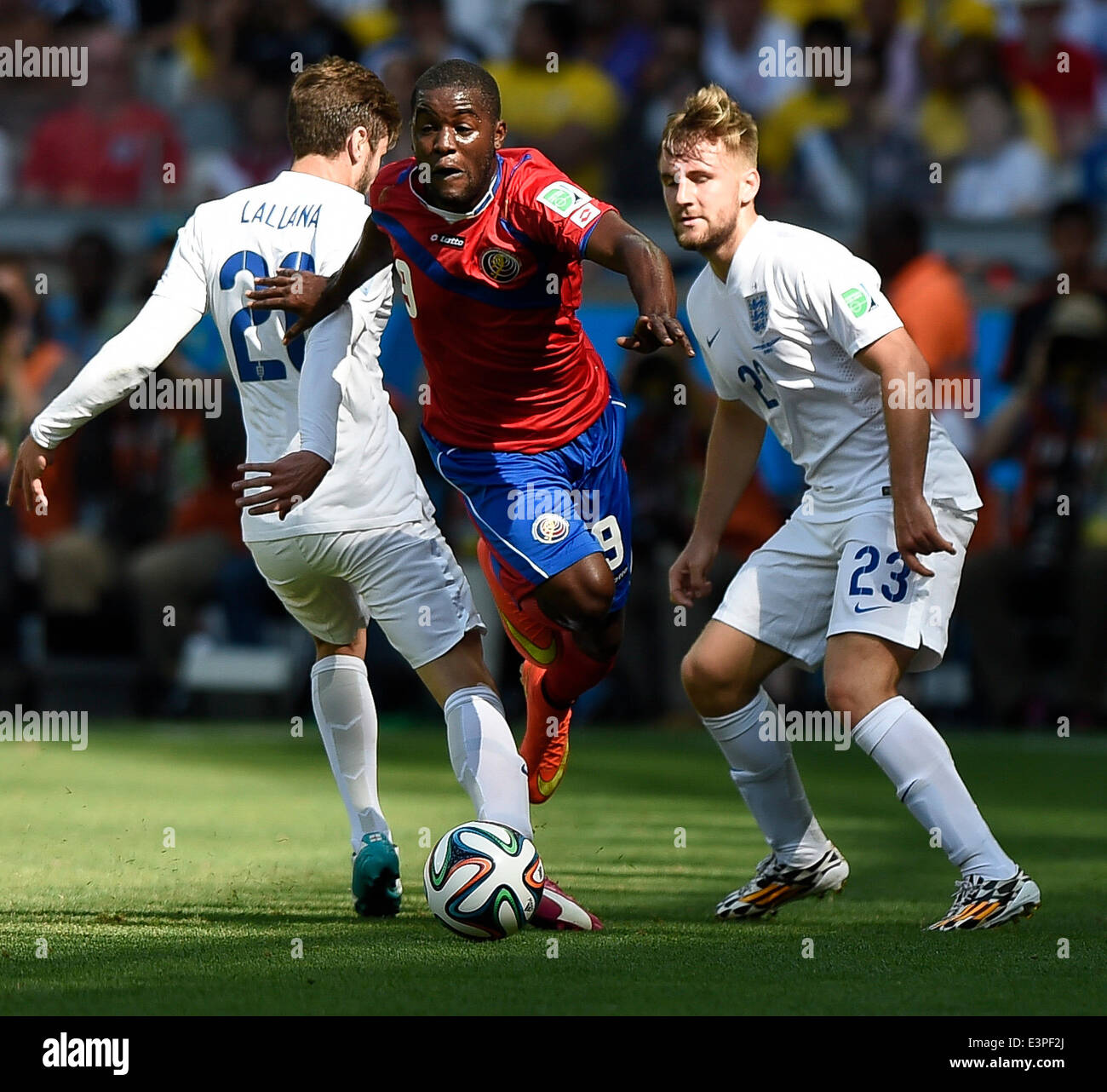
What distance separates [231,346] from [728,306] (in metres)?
1.46

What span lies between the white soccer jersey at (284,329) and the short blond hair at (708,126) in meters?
0.99

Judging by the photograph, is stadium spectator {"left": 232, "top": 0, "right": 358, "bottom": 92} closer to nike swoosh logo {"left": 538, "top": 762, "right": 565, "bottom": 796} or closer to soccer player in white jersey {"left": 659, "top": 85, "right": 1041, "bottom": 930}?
nike swoosh logo {"left": 538, "top": 762, "right": 565, "bottom": 796}

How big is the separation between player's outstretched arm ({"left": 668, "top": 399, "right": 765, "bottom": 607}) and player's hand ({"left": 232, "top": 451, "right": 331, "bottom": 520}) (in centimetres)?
127

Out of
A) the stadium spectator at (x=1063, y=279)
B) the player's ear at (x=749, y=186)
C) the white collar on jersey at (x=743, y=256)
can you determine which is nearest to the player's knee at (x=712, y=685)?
the white collar on jersey at (x=743, y=256)

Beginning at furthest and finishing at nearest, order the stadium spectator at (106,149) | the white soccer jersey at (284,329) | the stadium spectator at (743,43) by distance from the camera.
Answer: the stadium spectator at (743,43), the stadium spectator at (106,149), the white soccer jersey at (284,329)

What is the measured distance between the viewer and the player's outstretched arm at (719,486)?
18.6ft

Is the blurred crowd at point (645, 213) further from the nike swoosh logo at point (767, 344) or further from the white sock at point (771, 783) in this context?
the nike swoosh logo at point (767, 344)

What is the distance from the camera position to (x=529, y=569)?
5.71m

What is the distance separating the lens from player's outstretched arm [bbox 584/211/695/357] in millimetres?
4387

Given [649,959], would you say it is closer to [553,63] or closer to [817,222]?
[817,222]
